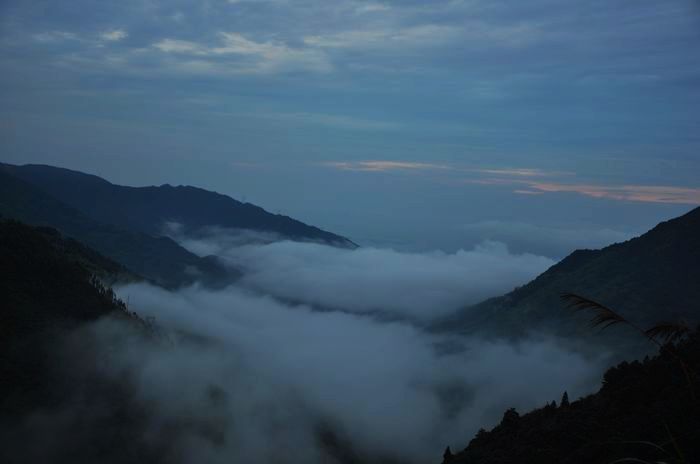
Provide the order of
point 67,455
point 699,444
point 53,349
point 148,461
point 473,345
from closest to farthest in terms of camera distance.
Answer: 1. point 699,444
2. point 67,455
3. point 148,461
4. point 53,349
5. point 473,345

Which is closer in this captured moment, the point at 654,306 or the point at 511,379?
the point at 654,306

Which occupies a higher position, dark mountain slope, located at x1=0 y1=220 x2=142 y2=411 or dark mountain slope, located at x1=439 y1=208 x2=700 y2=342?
dark mountain slope, located at x1=439 y1=208 x2=700 y2=342

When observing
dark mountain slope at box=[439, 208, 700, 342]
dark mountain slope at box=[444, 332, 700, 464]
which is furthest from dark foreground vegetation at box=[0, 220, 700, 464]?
dark mountain slope at box=[439, 208, 700, 342]

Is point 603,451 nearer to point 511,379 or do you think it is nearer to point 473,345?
point 511,379

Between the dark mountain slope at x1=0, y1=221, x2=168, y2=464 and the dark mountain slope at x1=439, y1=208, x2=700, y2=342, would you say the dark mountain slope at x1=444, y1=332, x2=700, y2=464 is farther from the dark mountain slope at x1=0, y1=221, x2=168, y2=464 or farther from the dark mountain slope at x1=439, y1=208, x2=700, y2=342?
the dark mountain slope at x1=439, y1=208, x2=700, y2=342

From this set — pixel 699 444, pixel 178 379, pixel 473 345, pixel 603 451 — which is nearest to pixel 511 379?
pixel 473 345

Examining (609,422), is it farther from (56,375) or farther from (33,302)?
(33,302)

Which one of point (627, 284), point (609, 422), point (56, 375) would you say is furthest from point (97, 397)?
point (627, 284)

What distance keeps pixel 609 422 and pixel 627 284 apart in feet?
397

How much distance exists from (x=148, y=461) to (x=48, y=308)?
45.6 m

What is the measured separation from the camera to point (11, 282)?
137250mm

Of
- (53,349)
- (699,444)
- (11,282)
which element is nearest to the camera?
(699,444)

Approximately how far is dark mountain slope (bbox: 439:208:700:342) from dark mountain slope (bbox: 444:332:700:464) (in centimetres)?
8640

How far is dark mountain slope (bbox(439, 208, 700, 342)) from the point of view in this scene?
141000mm
